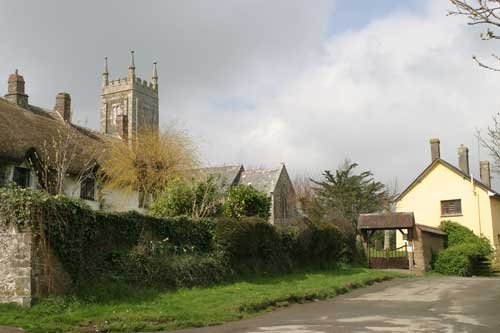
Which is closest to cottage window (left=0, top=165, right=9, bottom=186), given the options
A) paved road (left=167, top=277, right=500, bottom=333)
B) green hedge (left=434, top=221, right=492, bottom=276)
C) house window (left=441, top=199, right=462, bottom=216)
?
paved road (left=167, top=277, right=500, bottom=333)

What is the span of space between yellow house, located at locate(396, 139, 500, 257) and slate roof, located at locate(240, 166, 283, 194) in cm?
1199

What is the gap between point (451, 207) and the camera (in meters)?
41.6

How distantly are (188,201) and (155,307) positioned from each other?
36.2ft

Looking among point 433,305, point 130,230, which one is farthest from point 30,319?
point 433,305

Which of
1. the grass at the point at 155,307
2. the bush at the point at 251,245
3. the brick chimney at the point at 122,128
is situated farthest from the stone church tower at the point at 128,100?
the grass at the point at 155,307

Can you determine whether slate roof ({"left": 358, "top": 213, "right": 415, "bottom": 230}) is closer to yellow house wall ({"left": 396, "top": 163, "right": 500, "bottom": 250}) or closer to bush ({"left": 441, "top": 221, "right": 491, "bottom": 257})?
bush ({"left": 441, "top": 221, "right": 491, "bottom": 257})

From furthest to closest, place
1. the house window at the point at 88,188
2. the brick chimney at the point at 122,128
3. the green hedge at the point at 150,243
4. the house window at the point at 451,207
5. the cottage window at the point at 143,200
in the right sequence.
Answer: the house window at the point at 451,207
the brick chimney at the point at 122,128
the cottage window at the point at 143,200
the house window at the point at 88,188
the green hedge at the point at 150,243

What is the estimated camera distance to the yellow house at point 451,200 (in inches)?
1574

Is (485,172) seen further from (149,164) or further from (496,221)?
(149,164)

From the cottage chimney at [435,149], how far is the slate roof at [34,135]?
24.3m

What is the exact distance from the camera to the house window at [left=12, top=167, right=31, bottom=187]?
2642 cm

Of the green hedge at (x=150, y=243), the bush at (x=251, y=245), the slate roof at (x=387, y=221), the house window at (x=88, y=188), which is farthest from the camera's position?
the slate roof at (x=387, y=221)

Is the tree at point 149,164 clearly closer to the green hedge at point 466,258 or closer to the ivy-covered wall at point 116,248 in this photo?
the ivy-covered wall at point 116,248

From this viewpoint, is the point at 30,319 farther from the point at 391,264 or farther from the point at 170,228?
the point at 391,264
